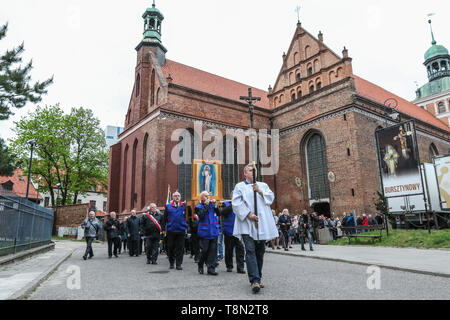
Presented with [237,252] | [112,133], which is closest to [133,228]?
[237,252]

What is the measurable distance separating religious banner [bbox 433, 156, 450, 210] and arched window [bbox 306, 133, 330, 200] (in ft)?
26.5

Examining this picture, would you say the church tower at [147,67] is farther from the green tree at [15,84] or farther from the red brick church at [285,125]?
the green tree at [15,84]

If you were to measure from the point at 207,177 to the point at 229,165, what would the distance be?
956 cm

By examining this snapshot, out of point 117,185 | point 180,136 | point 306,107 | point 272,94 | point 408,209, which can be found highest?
point 272,94

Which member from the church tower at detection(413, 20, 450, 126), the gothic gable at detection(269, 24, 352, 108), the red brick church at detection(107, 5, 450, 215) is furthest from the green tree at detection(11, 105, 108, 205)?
the church tower at detection(413, 20, 450, 126)

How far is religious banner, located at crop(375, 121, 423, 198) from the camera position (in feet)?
47.0

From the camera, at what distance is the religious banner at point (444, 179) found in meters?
15.7

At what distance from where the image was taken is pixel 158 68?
25703mm

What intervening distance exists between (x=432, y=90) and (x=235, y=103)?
113 feet

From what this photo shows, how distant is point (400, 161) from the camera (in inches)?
587

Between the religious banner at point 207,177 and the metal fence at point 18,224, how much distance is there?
272 inches

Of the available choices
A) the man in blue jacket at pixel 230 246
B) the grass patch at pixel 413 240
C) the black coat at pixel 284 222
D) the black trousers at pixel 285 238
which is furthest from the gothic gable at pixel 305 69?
the man in blue jacket at pixel 230 246

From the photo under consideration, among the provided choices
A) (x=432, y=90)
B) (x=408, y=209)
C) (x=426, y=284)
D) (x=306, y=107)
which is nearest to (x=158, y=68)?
(x=306, y=107)
